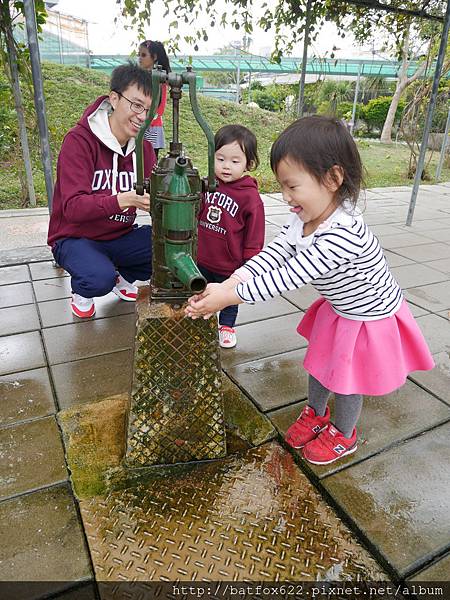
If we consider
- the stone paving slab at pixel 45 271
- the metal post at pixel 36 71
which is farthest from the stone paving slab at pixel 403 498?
the metal post at pixel 36 71

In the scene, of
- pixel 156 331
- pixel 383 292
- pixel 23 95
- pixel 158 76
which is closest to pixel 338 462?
pixel 383 292

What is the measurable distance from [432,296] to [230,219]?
1.60 metres

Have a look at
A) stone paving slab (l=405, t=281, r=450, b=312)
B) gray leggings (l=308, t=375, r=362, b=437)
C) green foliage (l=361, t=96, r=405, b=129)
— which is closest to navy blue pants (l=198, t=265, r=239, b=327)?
gray leggings (l=308, t=375, r=362, b=437)

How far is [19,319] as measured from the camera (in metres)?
2.60

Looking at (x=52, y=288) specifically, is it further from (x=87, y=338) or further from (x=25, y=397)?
(x=25, y=397)

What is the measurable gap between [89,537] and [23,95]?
16.3ft

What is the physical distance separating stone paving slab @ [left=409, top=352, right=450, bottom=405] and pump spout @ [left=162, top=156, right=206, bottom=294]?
133cm

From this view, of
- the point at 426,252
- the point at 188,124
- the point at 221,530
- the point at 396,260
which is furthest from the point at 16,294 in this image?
the point at 188,124

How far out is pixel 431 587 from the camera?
1.25m

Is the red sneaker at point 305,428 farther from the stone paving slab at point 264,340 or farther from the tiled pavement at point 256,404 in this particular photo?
the stone paving slab at point 264,340

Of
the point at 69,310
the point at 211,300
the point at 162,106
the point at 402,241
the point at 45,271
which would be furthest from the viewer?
the point at 402,241

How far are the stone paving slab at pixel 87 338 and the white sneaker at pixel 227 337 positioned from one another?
444 millimetres

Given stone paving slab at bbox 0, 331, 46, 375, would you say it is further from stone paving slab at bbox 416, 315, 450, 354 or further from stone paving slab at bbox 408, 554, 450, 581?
stone paving slab at bbox 416, 315, 450, 354

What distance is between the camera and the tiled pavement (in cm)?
135
